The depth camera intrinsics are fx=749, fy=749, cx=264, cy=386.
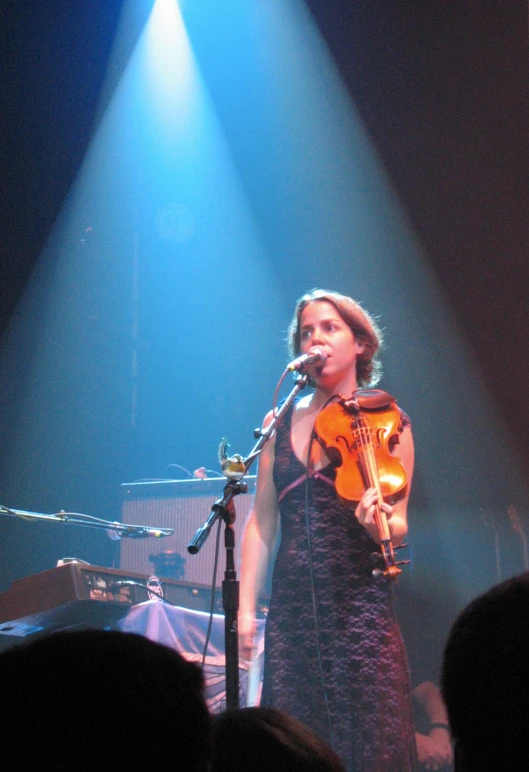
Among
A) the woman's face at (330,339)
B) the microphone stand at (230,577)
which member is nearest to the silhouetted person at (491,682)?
the microphone stand at (230,577)

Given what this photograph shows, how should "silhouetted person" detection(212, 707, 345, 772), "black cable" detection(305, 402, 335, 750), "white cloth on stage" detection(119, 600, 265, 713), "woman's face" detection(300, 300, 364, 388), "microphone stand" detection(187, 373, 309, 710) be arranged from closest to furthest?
"silhouetted person" detection(212, 707, 345, 772)
"microphone stand" detection(187, 373, 309, 710)
"black cable" detection(305, 402, 335, 750)
"woman's face" detection(300, 300, 364, 388)
"white cloth on stage" detection(119, 600, 265, 713)

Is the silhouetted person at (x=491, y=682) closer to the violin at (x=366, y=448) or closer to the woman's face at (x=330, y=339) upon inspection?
the violin at (x=366, y=448)

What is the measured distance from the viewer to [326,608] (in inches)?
94.3

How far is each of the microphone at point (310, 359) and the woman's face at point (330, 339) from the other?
0.08ft

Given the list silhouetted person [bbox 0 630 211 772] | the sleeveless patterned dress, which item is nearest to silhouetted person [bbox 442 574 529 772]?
silhouetted person [bbox 0 630 211 772]

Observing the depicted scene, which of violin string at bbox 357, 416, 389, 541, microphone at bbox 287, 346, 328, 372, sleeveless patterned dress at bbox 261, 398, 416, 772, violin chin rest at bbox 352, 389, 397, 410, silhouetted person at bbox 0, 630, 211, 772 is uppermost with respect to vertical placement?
microphone at bbox 287, 346, 328, 372

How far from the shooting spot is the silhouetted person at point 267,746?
1.09m

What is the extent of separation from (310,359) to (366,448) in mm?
462

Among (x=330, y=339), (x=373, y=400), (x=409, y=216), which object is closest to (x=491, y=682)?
(x=373, y=400)

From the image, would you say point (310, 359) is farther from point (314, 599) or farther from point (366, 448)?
point (314, 599)

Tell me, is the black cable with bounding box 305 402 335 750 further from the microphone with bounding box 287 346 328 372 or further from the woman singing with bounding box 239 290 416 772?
the microphone with bounding box 287 346 328 372

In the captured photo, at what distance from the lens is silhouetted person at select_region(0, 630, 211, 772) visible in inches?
25.8

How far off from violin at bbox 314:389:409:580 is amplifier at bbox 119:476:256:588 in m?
1.73

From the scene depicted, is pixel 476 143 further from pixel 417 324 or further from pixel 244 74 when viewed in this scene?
pixel 244 74
